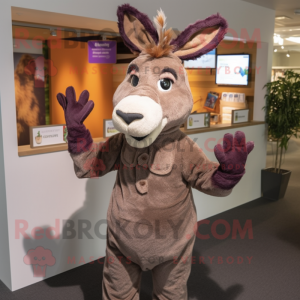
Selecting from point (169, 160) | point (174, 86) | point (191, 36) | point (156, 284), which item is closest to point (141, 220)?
point (169, 160)

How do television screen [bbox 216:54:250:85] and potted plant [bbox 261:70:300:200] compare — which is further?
television screen [bbox 216:54:250:85]

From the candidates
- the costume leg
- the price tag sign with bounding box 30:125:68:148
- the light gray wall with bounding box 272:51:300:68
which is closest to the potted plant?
the price tag sign with bounding box 30:125:68:148

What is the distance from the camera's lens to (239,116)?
4.28 m

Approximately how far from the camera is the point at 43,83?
199 inches

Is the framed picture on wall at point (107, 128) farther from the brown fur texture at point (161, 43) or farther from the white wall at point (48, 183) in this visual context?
the brown fur texture at point (161, 43)

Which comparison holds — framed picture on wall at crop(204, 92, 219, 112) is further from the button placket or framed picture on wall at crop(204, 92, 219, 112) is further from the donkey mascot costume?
the button placket

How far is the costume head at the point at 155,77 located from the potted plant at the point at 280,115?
9.03 ft

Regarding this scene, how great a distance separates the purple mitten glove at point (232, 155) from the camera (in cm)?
148

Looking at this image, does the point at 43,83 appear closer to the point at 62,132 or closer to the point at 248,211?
the point at 62,132

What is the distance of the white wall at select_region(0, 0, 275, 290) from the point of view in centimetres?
228

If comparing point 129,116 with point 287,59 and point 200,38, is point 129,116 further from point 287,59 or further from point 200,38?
point 287,59

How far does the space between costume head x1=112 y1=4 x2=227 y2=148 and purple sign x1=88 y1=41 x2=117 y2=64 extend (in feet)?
4.81

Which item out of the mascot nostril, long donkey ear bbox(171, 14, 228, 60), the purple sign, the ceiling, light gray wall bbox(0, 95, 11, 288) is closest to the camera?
the mascot nostril

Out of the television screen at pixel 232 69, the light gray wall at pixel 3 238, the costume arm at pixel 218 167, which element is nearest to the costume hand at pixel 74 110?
the costume arm at pixel 218 167
